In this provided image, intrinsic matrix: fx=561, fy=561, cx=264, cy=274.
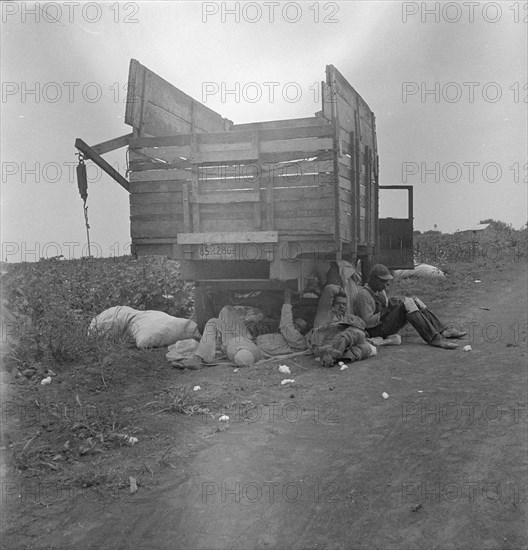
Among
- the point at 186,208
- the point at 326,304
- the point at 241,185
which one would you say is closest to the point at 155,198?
the point at 186,208

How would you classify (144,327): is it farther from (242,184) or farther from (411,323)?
(411,323)

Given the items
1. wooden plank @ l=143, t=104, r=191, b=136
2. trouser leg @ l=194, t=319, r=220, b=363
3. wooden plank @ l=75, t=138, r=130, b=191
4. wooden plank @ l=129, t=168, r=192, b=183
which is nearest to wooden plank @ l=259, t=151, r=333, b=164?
wooden plank @ l=129, t=168, r=192, b=183

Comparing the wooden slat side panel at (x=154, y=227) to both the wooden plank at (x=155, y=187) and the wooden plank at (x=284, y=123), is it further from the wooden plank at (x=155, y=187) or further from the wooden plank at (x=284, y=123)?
the wooden plank at (x=284, y=123)

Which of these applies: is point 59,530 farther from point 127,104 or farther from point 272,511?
point 127,104

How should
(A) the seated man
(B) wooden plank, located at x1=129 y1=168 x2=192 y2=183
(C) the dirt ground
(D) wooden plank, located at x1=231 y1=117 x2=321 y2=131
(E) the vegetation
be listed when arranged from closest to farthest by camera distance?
(C) the dirt ground < (E) the vegetation < (A) the seated man < (B) wooden plank, located at x1=129 y1=168 x2=192 y2=183 < (D) wooden plank, located at x1=231 y1=117 x2=321 y2=131

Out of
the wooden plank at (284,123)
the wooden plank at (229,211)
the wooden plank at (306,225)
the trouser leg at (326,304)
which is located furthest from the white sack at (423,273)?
the wooden plank at (229,211)

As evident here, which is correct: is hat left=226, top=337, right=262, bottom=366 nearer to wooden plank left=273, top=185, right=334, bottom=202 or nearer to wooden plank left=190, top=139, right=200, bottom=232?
wooden plank left=190, top=139, right=200, bottom=232

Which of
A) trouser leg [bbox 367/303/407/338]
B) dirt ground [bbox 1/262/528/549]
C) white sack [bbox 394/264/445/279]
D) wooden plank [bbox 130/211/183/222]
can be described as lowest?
dirt ground [bbox 1/262/528/549]

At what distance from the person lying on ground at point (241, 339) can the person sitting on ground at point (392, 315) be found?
0.86 m

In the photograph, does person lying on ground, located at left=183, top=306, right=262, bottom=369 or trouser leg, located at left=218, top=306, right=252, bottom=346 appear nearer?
person lying on ground, located at left=183, top=306, right=262, bottom=369

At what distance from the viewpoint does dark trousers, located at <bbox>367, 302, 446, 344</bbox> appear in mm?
6207

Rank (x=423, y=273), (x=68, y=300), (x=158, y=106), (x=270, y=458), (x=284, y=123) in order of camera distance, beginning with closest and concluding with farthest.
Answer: (x=270, y=458)
(x=158, y=106)
(x=284, y=123)
(x=68, y=300)
(x=423, y=273)

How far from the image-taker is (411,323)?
20.7 ft

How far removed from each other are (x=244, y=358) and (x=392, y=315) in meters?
1.88
